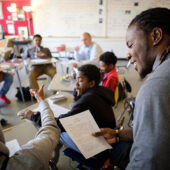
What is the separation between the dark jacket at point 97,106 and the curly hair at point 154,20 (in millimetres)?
814

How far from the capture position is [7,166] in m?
0.62

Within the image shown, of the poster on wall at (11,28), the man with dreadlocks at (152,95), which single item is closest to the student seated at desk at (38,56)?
the man with dreadlocks at (152,95)

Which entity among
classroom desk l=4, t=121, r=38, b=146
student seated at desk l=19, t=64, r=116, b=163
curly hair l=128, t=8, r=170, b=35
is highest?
curly hair l=128, t=8, r=170, b=35

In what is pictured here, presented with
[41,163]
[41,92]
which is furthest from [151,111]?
[41,92]

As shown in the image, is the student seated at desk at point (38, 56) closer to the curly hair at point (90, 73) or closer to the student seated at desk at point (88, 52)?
the student seated at desk at point (88, 52)

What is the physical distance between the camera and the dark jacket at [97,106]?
4.34 feet

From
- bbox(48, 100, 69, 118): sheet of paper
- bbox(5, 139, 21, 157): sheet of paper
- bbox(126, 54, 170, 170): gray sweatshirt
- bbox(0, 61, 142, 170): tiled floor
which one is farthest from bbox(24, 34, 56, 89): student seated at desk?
bbox(126, 54, 170, 170): gray sweatshirt

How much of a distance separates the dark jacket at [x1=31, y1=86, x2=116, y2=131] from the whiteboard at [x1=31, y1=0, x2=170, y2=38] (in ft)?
18.4

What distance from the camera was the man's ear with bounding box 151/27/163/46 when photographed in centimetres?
61

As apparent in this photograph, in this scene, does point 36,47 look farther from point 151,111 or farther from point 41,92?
point 151,111

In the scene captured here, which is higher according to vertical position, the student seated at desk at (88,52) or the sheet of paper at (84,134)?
the student seated at desk at (88,52)

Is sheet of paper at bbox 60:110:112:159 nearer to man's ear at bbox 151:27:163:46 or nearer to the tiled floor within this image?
man's ear at bbox 151:27:163:46

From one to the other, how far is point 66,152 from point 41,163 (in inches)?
26.9

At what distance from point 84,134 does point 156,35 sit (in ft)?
2.62
